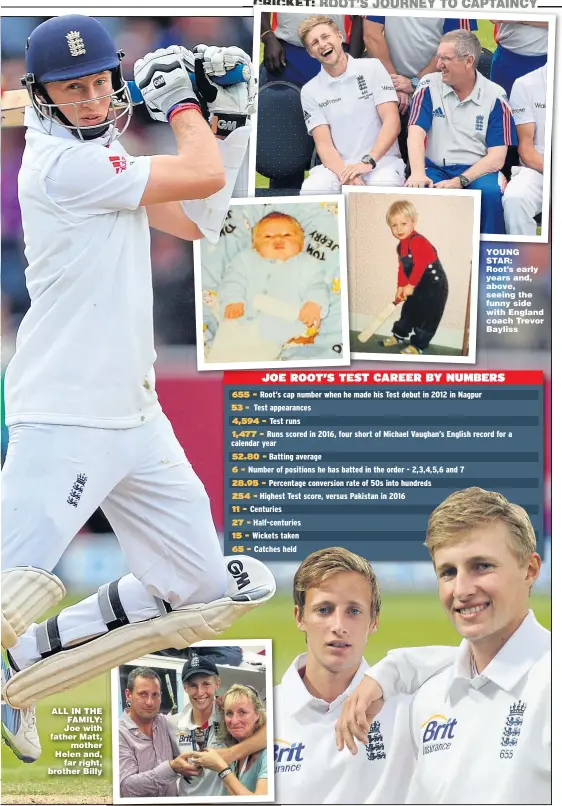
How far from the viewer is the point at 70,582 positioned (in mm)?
4652

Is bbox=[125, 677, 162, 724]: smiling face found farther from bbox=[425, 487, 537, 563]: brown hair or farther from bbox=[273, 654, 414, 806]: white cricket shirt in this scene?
bbox=[425, 487, 537, 563]: brown hair

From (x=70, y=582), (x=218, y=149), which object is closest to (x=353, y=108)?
(x=218, y=149)

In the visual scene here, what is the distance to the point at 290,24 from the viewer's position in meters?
4.69

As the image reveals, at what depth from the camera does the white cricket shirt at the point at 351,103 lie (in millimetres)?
4742

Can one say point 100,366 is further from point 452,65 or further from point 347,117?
point 452,65

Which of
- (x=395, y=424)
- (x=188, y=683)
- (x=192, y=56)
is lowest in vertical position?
(x=188, y=683)

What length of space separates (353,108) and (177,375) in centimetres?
132

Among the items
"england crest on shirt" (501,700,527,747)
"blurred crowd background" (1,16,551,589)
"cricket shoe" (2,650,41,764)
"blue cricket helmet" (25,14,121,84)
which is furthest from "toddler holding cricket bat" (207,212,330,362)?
"england crest on shirt" (501,700,527,747)

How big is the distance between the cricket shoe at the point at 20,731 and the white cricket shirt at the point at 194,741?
0.55 meters

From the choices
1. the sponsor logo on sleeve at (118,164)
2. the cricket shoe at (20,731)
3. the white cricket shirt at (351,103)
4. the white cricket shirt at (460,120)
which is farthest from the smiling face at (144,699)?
the white cricket shirt at (460,120)

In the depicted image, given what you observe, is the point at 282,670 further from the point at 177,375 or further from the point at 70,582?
the point at 177,375

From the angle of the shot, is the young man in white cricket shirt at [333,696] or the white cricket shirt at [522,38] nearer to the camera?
the young man in white cricket shirt at [333,696]

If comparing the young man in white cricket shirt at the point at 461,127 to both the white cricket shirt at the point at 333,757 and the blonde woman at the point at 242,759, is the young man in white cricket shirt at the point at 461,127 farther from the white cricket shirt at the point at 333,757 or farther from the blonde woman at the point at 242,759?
the blonde woman at the point at 242,759

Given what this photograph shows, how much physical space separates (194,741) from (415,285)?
6.75 ft
